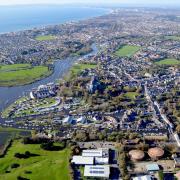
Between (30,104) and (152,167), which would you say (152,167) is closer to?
(152,167)

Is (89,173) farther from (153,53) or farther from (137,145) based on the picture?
(153,53)

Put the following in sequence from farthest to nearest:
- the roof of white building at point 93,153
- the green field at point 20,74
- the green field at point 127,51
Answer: the green field at point 127,51
the green field at point 20,74
the roof of white building at point 93,153

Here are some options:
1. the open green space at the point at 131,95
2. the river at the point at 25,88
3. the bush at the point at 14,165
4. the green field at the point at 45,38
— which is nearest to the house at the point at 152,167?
the bush at the point at 14,165

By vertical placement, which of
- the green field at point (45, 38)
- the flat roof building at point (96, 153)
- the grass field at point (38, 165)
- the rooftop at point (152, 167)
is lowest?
the grass field at point (38, 165)

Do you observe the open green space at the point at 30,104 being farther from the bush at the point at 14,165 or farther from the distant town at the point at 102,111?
the bush at the point at 14,165

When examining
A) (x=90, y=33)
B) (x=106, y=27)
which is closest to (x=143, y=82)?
(x=90, y=33)

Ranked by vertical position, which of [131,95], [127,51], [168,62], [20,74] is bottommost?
[131,95]

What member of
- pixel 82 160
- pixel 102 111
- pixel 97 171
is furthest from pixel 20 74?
pixel 97 171
